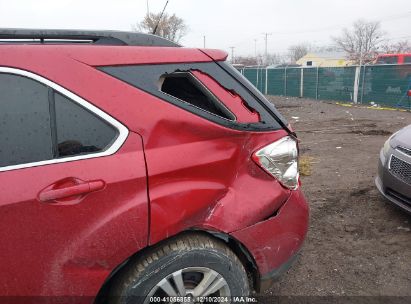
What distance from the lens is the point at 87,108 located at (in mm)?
1822

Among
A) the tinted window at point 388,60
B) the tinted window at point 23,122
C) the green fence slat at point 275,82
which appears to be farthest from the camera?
the tinted window at point 388,60

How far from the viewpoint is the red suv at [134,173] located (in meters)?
1.73

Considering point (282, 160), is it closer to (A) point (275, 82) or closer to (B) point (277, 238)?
(B) point (277, 238)

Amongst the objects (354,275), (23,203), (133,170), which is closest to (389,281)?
(354,275)

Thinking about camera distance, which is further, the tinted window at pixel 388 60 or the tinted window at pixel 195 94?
the tinted window at pixel 388 60

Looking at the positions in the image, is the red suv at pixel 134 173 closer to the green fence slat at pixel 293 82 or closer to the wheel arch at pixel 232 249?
the wheel arch at pixel 232 249

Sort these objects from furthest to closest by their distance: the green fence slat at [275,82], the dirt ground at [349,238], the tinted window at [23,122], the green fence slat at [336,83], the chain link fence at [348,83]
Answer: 1. the green fence slat at [275,82]
2. the green fence slat at [336,83]
3. the chain link fence at [348,83]
4. the dirt ground at [349,238]
5. the tinted window at [23,122]

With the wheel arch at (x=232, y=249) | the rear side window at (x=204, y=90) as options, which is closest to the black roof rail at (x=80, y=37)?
the rear side window at (x=204, y=90)

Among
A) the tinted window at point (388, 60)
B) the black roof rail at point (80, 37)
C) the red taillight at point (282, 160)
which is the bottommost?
the red taillight at point (282, 160)

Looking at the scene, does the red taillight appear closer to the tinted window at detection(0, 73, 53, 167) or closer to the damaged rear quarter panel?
the damaged rear quarter panel

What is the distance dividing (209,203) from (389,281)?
5.94ft

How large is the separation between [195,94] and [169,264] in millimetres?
924

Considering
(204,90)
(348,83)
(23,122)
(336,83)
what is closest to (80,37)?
(23,122)

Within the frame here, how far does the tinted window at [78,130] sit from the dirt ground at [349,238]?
1800 millimetres
